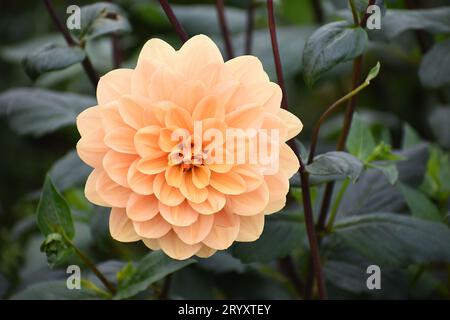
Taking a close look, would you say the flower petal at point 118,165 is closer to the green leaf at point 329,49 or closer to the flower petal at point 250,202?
the flower petal at point 250,202

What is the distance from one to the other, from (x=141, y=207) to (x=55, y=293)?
0.83 feet

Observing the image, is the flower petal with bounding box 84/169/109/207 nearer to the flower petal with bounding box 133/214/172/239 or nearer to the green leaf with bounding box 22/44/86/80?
the flower petal with bounding box 133/214/172/239

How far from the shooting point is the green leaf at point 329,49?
759 millimetres

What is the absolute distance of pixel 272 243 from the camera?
2.96ft

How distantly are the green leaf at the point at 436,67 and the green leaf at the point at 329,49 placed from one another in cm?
24

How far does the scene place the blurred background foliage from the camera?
0.91m

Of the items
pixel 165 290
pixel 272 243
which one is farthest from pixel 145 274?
pixel 272 243

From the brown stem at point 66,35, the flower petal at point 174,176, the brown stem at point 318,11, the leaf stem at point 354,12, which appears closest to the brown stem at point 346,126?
the leaf stem at point 354,12

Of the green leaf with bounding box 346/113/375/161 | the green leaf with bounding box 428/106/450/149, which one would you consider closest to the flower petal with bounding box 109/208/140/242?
the green leaf with bounding box 346/113/375/161

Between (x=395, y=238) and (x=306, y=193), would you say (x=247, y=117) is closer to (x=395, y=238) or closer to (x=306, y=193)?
(x=306, y=193)

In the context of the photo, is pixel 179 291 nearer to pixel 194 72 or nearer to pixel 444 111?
pixel 194 72

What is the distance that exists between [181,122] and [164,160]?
0.15ft

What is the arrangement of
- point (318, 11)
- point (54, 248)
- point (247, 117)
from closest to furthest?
point (247, 117) < point (54, 248) < point (318, 11)
